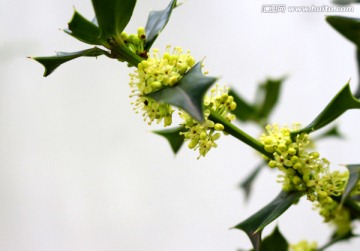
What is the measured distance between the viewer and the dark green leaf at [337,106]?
62 cm

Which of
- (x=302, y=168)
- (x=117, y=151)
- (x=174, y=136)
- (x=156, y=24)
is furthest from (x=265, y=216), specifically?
→ (x=117, y=151)

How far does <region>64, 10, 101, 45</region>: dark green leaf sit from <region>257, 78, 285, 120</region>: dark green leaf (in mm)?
719

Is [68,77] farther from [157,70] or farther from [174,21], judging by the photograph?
[157,70]

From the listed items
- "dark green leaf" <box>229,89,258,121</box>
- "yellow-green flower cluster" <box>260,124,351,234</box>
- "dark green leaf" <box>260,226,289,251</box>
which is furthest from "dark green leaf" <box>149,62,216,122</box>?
"dark green leaf" <box>229,89,258,121</box>

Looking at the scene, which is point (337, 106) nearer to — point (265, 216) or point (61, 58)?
point (265, 216)

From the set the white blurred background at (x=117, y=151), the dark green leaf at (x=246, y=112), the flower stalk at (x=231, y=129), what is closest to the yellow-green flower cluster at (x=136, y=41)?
the flower stalk at (x=231, y=129)

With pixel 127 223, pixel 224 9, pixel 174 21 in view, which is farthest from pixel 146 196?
pixel 224 9

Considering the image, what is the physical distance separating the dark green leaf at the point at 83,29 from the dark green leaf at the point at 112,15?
0.01 m

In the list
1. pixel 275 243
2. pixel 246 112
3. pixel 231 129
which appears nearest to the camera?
pixel 231 129

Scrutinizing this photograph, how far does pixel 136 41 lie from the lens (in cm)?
63

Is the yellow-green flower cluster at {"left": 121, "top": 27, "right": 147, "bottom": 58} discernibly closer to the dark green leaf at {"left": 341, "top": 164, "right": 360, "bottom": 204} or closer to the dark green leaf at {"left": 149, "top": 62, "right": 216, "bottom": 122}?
the dark green leaf at {"left": 149, "top": 62, "right": 216, "bottom": 122}

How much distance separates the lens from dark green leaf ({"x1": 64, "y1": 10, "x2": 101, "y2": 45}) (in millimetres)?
567

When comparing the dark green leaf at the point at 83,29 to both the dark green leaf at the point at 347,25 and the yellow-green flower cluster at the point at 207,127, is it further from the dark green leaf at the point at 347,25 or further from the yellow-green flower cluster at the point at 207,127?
the dark green leaf at the point at 347,25

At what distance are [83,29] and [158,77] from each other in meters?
0.11
